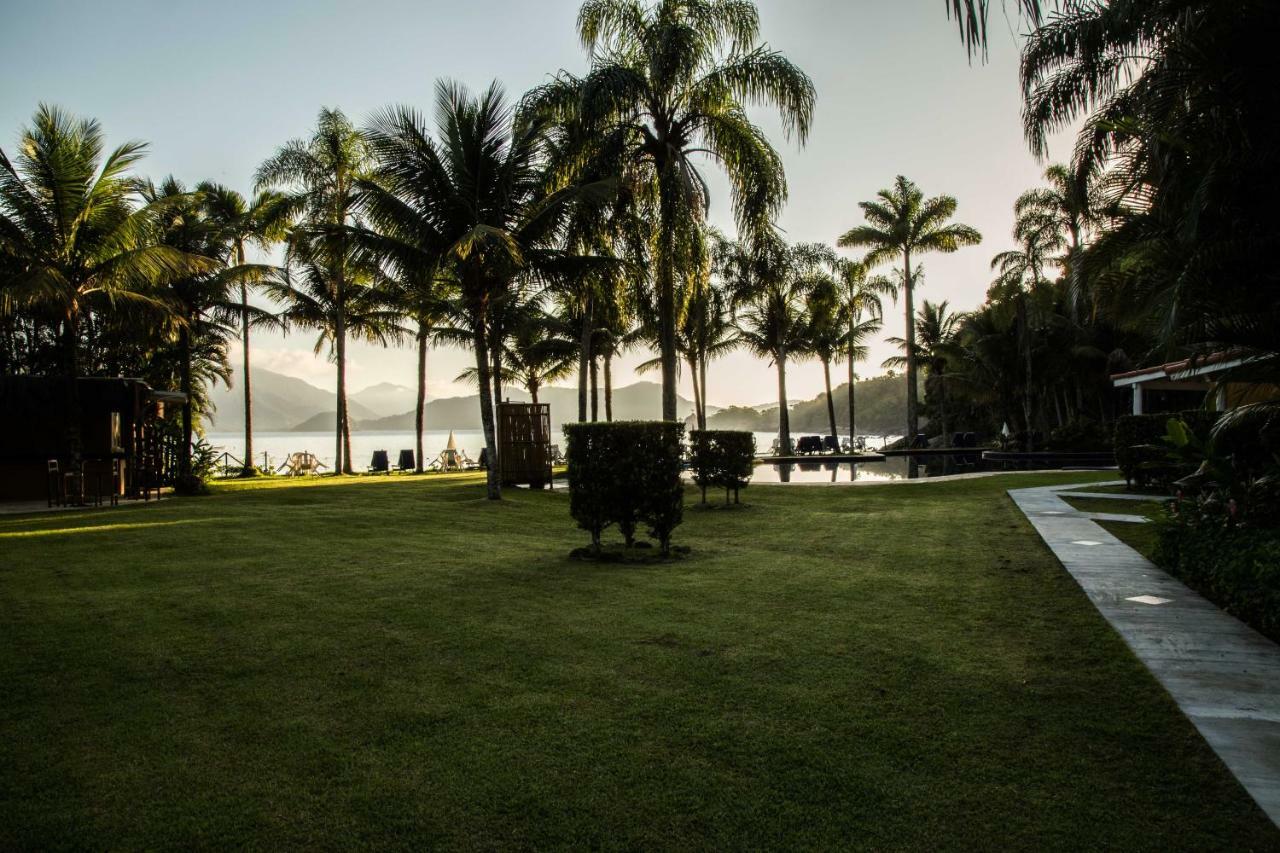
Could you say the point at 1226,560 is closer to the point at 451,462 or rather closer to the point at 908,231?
the point at 451,462

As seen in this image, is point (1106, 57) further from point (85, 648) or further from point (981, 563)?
point (85, 648)

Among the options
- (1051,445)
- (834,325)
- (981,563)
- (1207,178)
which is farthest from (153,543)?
(834,325)

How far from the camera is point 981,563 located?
7.07 m

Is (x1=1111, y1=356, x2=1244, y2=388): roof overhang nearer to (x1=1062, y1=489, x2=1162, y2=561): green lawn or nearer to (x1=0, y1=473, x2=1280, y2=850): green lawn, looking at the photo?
(x1=1062, y1=489, x2=1162, y2=561): green lawn

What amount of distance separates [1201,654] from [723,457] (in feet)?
30.2

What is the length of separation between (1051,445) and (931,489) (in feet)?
61.1

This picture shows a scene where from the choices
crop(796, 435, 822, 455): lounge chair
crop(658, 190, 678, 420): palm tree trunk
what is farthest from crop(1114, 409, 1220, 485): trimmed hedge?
crop(796, 435, 822, 455): lounge chair

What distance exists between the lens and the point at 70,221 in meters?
13.8

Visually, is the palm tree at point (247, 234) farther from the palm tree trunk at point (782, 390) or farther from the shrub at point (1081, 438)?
the shrub at point (1081, 438)

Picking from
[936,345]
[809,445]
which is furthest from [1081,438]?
[936,345]

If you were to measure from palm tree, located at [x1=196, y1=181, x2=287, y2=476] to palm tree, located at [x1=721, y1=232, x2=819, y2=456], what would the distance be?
17.3m

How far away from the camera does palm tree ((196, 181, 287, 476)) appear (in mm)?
23250

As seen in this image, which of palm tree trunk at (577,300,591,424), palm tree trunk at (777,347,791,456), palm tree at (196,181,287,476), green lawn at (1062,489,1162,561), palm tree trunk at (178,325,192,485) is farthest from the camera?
palm tree trunk at (777,347,791,456)

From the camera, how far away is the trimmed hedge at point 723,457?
13.1 meters
